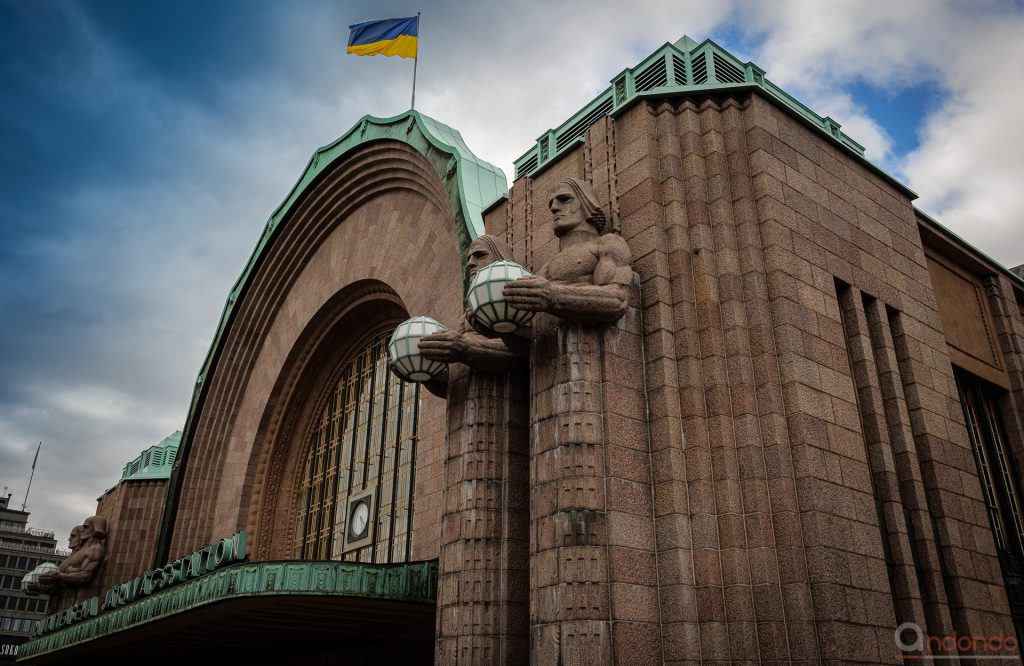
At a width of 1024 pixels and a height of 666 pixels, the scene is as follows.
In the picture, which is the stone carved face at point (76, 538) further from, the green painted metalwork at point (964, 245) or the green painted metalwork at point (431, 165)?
the green painted metalwork at point (964, 245)

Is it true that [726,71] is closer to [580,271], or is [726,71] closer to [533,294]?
[580,271]

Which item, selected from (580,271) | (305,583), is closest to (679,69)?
(580,271)

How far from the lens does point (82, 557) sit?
23.9 meters

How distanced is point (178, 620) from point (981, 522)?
12149mm

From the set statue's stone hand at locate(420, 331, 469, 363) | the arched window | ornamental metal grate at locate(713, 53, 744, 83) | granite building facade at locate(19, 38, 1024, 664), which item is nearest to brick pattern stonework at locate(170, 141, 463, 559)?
the arched window

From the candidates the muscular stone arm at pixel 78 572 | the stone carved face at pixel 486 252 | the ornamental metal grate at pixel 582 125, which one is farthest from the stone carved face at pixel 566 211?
the muscular stone arm at pixel 78 572

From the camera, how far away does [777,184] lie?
11148 millimetres

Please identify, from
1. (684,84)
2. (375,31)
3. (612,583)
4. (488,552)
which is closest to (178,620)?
(488,552)

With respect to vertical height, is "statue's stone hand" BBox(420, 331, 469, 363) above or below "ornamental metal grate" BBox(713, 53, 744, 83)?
below

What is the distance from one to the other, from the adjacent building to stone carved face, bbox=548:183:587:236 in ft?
216

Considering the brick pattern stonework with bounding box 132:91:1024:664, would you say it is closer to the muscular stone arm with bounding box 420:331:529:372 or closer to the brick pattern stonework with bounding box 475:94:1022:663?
the brick pattern stonework with bounding box 475:94:1022:663

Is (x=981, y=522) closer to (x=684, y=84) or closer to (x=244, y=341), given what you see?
(x=684, y=84)

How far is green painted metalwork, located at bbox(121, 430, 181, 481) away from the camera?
83.3 ft

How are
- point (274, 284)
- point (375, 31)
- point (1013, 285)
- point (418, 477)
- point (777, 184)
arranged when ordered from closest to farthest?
point (777, 184), point (418, 477), point (1013, 285), point (375, 31), point (274, 284)
